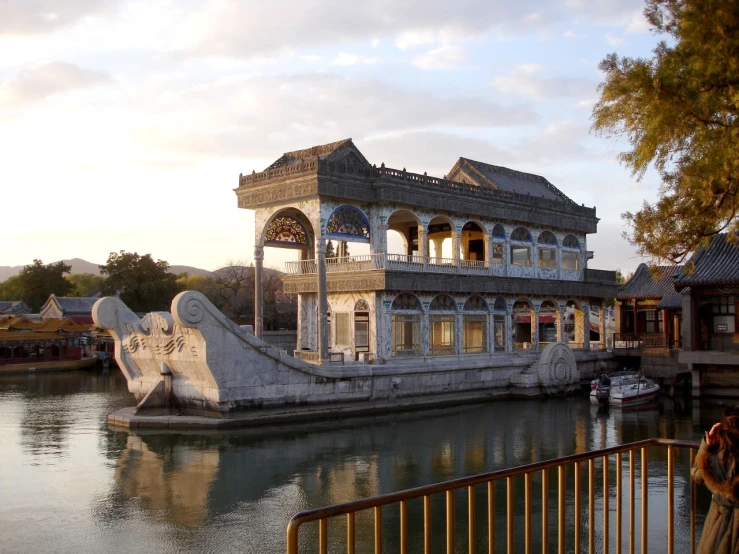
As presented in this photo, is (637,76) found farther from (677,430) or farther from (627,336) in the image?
(627,336)

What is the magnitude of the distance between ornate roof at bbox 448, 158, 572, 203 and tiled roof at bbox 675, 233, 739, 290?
7036 mm

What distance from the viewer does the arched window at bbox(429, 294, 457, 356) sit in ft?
85.9

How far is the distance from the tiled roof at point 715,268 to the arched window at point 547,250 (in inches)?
223

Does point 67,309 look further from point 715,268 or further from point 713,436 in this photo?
point 713,436

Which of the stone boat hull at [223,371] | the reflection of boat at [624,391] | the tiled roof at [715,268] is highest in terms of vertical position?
the tiled roof at [715,268]

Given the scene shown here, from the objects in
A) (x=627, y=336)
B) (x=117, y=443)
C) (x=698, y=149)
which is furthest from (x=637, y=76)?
(x=627, y=336)

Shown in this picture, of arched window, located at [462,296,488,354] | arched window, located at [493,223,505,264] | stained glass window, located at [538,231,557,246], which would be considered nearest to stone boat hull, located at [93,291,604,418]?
arched window, located at [462,296,488,354]

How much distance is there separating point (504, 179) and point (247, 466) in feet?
64.1

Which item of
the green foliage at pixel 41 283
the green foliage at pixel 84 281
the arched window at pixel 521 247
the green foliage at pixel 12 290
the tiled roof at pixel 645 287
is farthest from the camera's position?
the green foliage at pixel 84 281

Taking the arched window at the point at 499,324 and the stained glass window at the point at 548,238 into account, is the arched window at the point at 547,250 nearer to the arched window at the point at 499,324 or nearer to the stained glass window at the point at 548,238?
the stained glass window at the point at 548,238

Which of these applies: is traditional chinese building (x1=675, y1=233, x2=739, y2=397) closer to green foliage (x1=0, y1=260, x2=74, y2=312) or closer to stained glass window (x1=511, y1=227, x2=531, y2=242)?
stained glass window (x1=511, y1=227, x2=531, y2=242)

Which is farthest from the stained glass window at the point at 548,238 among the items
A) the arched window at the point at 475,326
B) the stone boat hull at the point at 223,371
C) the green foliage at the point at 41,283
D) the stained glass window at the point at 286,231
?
the green foliage at the point at 41,283

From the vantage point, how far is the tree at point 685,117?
7914 mm

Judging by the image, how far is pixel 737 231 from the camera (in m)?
8.58
